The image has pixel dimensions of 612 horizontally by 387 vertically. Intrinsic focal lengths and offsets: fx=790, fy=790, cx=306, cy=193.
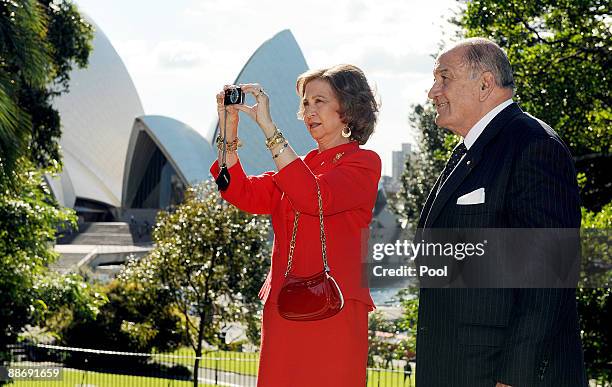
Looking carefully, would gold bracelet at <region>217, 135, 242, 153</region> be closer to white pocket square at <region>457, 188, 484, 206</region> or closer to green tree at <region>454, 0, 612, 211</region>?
white pocket square at <region>457, 188, 484, 206</region>

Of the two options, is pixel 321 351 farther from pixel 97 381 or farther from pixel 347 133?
pixel 97 381

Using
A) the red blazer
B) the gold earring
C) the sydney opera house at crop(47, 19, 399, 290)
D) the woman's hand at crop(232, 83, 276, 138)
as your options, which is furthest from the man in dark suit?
the sydney opera house at crop(47, 19, 399, 290)

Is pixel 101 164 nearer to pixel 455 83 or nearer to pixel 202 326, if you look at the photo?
pixel 202 326

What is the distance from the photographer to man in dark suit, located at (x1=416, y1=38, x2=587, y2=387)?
5.87 ft

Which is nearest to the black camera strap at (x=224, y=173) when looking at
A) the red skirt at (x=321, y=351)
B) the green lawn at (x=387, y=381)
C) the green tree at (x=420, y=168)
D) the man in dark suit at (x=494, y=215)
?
the red skirt at (x=321, y=351)

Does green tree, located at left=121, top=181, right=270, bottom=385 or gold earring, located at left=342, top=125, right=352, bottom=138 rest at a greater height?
green tree, located at left=121, top=181, right=270, bottom=385

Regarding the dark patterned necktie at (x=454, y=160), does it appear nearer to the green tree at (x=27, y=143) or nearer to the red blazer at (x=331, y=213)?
the red blazer at (x=331, y=213)

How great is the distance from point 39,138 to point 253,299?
211 inches

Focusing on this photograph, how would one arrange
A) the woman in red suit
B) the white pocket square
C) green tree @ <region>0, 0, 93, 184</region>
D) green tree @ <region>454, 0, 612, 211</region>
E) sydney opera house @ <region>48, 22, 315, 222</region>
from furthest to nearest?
sydney opera house @ <region>48, 22, 315, 222</region> → green tree @ <region>454, 0, 612, 211</region> → green tree @ <region>0, 0, 93, 184</region> → the woman in red suit → the white pocket square

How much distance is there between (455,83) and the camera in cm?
205

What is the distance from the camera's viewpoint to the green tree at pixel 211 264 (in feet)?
50.5

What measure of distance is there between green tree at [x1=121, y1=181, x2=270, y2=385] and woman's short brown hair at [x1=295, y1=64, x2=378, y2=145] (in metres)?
13.1

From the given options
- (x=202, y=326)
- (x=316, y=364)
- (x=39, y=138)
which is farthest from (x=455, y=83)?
(x=202, y=326)

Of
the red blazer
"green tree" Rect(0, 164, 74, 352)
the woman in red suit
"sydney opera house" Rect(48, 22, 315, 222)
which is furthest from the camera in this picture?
"sydney opera house" Rect(48, 22, 315, 222)
